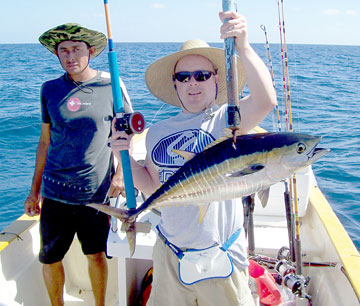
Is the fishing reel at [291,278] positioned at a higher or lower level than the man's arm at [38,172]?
lower

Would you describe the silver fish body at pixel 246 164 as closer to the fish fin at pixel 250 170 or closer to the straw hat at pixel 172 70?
the fish fin at pixel 250 170

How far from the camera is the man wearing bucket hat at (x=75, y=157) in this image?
2.77 metres

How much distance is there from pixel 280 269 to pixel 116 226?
4.41ft

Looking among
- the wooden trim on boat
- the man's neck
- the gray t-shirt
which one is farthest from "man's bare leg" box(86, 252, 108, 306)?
the wooden trim on boat

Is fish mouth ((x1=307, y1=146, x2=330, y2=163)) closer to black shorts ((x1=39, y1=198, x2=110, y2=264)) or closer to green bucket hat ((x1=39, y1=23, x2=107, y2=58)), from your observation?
black shorts ((x1=39, y1=198, x2=110, y2=264))

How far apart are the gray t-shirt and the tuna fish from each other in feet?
4.69

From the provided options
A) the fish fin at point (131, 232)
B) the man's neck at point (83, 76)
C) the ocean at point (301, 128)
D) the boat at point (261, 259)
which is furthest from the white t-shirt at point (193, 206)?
the ocean at point (301, 128)

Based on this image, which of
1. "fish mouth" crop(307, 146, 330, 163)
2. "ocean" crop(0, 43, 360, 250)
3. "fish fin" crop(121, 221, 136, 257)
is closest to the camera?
"fish mouth" crop(307, 146, 330, 163)

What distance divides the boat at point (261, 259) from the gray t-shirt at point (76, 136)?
0.41 meters

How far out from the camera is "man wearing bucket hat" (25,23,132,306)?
2.77 m

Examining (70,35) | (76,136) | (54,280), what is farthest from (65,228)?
(70,35)

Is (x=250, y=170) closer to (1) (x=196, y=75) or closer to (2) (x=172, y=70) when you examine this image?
(1) (x=196, y=75)

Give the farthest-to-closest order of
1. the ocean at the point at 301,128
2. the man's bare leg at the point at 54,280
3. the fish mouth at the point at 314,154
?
the ocean at the point at 301,128 → the man's bare leg at the point at 54,280 → the fish mouth at the point at 314,154

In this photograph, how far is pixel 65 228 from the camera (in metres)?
2.89
